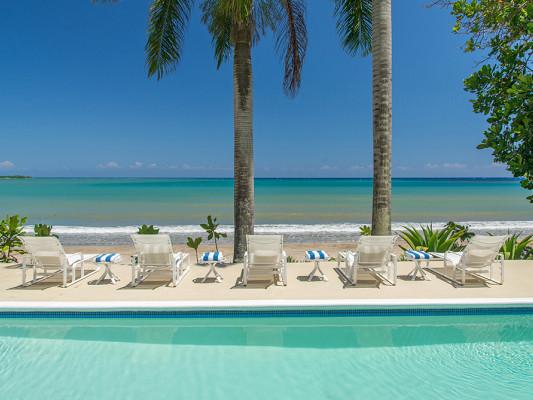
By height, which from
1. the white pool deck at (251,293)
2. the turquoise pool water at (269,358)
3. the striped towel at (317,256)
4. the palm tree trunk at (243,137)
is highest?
the palm tree trunk at (243,137)

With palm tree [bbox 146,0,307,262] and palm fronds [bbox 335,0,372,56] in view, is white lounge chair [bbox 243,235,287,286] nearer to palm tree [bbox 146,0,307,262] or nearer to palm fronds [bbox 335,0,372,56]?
palm tree [bbox 146,0,307,262]

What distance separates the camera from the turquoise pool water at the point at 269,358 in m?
3.82

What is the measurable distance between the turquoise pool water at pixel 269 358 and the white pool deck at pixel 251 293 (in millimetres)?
240

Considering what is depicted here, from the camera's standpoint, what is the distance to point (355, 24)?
9.34 meters

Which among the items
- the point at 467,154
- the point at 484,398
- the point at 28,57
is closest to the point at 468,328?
the point at 484,398

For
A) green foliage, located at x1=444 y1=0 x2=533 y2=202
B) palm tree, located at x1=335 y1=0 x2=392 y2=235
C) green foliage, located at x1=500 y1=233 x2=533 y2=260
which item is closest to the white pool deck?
palm tree, located at x1=335 y1=0 x2=392 y2=235

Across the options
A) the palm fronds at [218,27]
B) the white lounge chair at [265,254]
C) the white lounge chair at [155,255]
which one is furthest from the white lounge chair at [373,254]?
the palm fronds at [218,27]

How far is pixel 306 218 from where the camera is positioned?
2655cm

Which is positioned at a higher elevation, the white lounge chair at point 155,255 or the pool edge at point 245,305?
the white lounge chair at point 155,255

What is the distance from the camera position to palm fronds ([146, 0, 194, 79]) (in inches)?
325

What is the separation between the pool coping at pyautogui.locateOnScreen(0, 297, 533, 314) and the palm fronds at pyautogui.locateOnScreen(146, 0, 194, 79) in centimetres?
569

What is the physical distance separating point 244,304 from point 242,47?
586 centimetres

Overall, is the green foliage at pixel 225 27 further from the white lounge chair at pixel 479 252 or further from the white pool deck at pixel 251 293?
the white lounge chair at pixel 479 252

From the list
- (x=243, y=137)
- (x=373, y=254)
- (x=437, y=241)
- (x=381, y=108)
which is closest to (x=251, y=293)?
(x=373, y=254)
